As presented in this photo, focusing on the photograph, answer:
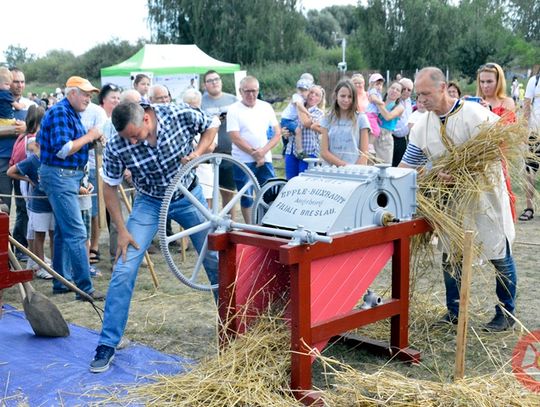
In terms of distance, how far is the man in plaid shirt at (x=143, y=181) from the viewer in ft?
13.2

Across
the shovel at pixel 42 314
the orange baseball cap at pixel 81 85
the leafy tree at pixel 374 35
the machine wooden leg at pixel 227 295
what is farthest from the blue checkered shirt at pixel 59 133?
the leafy tree at pixel 374 35

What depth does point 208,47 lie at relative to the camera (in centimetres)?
4225

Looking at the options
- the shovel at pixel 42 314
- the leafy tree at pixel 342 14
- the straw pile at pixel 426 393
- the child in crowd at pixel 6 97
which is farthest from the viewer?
the leafy tree at pixel 342 14

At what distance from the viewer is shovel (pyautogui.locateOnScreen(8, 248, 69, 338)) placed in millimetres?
4551

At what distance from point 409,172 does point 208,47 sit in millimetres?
39640

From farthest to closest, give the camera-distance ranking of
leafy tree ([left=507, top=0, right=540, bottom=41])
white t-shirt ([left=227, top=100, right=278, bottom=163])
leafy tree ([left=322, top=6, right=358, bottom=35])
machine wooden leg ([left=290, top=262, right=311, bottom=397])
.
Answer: leafy tree ([left=322, top=6, right=358, bottom=35]) → leafy tree ([left=507, top=0, right=540, bottom=41]) → white t-shirt ([left=227, top=100, right=278, bottom=163]) → machine wooden leg ([left=290, top=262, right=311, bottom=397])

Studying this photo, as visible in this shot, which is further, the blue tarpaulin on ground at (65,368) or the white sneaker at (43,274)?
the white sneaker at (43,274)

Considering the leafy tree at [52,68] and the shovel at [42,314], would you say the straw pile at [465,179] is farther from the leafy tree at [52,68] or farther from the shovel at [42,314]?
the leafy tree at [52,68]

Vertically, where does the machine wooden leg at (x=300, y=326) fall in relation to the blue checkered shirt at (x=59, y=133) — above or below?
below

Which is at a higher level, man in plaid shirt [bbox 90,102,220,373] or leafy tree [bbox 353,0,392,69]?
leafy tree [bbox 353,0,392,69]

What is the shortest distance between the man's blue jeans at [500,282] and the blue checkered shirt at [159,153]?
1.66 m

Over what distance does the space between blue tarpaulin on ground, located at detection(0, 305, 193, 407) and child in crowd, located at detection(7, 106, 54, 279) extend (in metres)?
1.50

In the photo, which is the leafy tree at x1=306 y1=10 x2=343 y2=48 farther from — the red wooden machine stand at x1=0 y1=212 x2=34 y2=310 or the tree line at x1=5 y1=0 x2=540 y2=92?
the red wooden machine stand at x1=0 y1=212 x2=34 y2=310

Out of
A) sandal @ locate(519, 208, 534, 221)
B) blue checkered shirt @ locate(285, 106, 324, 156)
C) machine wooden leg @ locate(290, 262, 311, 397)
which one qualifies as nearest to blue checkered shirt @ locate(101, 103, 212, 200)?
machine wooden leg @ locate(290, 262, 311, 397)
